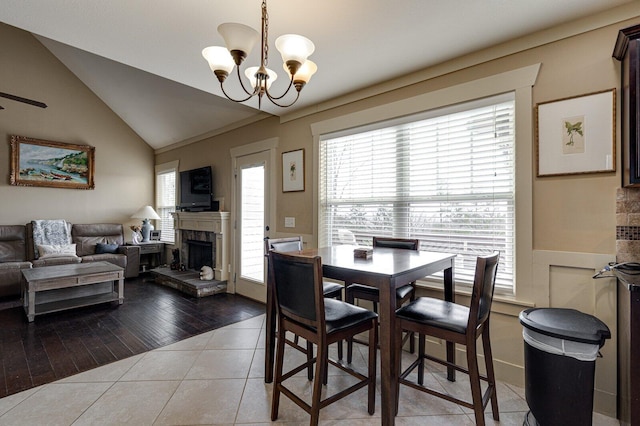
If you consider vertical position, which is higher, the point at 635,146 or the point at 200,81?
the point at 200,81

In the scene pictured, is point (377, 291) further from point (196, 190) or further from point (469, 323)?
point (196, 190)

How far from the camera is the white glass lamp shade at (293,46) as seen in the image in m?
1.62

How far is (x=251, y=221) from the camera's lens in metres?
4.30

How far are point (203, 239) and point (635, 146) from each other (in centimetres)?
499

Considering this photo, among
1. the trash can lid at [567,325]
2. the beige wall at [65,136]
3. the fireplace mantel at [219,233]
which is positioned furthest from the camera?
the beige wall at [65,136]

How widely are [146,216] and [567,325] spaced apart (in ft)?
20.8

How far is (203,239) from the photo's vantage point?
500 cm

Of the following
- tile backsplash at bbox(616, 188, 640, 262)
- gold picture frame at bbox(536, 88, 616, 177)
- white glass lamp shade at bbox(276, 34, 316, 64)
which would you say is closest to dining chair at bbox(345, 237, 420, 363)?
gold picture frame at bbox(536, 88, 616, 177)

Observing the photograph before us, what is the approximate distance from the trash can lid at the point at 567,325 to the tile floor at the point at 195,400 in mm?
662

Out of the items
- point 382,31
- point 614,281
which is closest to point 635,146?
point 614,281

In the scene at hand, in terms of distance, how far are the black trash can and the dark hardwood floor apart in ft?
9.01

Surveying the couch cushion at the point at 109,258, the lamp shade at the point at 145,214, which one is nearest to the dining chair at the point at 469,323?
the couch cushion at the point at 109,258

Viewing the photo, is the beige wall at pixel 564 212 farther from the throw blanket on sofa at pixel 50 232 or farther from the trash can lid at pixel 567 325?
the throw blanket on sofa at pixel 50 232

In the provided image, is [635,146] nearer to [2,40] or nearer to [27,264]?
[27,264]
